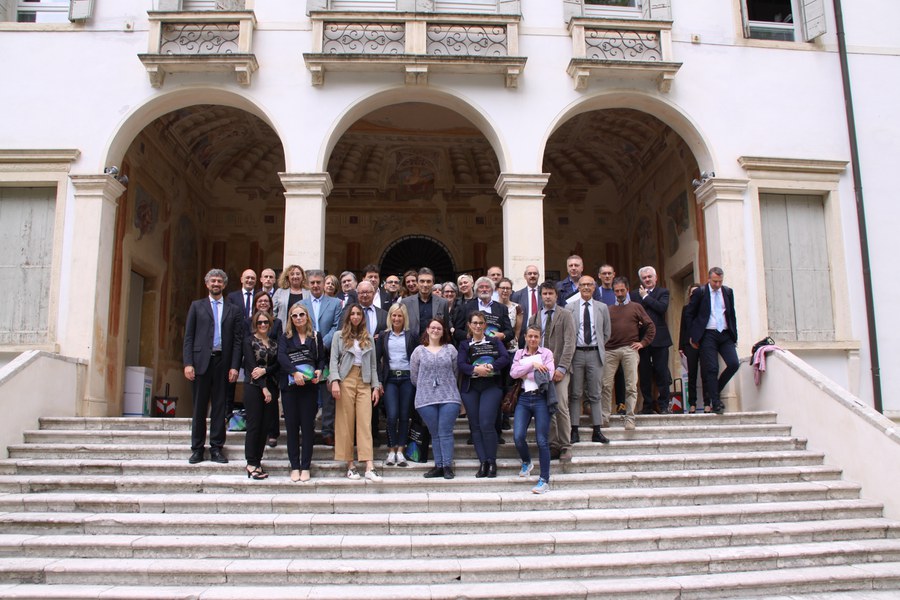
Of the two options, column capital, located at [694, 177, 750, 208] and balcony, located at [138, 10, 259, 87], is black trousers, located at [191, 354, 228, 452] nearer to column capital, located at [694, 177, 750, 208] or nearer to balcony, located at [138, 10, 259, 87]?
balcony, located at [138, 10, 259, 87]

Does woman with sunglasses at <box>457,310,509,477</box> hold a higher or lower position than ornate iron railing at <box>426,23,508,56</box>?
lower

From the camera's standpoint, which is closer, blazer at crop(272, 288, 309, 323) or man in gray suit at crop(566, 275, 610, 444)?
man in gray suit at crop(566, 275, 610, 444)

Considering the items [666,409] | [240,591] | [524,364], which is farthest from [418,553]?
[666,409]

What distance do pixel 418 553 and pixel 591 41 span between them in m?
7.99

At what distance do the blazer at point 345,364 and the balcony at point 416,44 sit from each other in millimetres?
4971

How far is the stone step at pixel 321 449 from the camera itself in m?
7.10

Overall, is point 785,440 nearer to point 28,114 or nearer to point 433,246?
point 433,246

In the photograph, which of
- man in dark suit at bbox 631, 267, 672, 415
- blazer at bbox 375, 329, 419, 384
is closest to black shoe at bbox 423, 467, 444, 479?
blazer at bbox 375, 329, 419, 384

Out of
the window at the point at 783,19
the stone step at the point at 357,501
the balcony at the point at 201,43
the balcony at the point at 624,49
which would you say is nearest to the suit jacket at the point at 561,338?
the stone step at the point at 357,501

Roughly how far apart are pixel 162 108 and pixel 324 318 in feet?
16.8

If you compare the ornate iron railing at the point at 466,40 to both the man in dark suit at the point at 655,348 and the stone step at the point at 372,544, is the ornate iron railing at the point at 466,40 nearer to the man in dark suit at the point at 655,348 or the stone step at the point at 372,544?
the man in dark suit at the point at 655,348

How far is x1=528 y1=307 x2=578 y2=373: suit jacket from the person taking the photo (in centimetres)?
686

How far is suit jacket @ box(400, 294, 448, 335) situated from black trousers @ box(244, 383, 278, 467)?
5.57 feet

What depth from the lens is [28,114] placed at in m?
9.83
